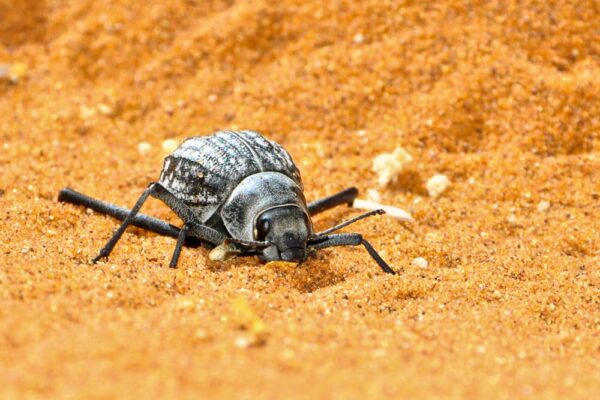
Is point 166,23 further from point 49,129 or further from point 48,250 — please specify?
point 48,250

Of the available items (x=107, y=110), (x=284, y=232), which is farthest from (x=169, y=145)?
(x=284, y=232)

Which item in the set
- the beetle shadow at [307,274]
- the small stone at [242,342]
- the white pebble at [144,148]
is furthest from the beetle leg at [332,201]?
the small stone at [242,342]

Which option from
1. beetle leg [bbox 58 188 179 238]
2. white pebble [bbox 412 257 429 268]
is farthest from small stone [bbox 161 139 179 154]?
white pebble [bbox 412 257 429 268]

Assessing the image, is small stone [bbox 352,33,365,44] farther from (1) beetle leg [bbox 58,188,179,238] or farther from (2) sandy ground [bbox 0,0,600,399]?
(1) beetle leg [bbox 58,188,179,238]

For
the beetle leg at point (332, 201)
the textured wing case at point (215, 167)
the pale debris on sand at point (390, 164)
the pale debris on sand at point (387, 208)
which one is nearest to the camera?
the textured wing case at point (215, 167)

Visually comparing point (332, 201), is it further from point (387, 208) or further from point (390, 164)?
point (390, 164)

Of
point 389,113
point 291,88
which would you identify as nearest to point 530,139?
point 389,113

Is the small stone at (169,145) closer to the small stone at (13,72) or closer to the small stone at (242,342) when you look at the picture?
the small stone at (13,72)
